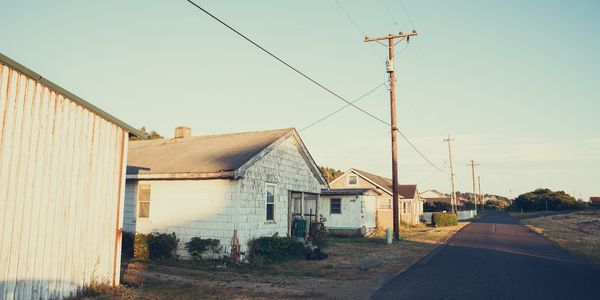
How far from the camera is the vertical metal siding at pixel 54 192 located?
23.8 feet

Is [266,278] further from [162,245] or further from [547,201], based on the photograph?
[547,201]

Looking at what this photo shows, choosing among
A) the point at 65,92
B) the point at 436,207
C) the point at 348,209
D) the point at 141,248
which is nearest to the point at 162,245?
the point at 141,248

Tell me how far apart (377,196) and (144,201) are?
22708 mm

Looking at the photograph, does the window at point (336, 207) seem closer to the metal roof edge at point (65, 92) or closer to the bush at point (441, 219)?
the bush at point (441, 219)

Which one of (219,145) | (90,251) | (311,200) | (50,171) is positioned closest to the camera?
(50,171)

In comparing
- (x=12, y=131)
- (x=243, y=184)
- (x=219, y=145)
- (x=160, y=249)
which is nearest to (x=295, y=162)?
(x=219, y=145)

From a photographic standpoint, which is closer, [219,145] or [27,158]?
[27,158]

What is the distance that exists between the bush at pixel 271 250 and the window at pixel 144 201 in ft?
15.2

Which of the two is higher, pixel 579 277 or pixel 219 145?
pixel 219 145

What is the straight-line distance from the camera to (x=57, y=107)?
8.24 m

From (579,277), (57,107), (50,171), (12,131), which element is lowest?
(579,277)

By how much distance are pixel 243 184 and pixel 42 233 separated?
7417 mm

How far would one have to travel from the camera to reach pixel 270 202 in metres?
16.6

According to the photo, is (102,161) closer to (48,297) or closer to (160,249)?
(48,297)
